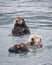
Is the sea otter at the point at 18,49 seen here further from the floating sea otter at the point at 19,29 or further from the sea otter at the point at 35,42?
the floating sea otter at the point at 19,29

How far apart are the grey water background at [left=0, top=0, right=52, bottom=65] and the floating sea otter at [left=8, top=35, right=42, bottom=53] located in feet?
0.72

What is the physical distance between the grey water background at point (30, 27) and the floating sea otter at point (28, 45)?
220mm

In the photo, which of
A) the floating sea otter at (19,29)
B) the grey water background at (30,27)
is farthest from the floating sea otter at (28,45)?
the floating sea otter at (19,29)

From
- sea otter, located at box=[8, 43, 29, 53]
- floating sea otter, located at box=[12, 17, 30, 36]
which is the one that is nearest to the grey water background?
sea otter, located at box=[8, 43, 29, 53]

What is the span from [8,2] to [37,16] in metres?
8.56

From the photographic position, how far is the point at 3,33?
2441 cm

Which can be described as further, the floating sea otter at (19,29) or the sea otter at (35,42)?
the floating sea otter at (19,29)

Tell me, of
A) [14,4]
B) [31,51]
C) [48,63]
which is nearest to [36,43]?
[31,51]

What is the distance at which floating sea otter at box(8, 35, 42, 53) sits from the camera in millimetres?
19561

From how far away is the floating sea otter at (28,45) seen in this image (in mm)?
19561

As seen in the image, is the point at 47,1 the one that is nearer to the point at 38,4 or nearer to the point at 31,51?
the point at 38,4

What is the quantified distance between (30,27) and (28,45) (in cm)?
569

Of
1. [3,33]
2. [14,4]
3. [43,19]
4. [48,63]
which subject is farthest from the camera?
[14,4]

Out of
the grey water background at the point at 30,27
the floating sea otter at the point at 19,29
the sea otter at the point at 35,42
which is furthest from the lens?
the floating sea otter at the point at 19,29
